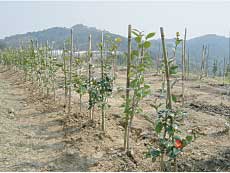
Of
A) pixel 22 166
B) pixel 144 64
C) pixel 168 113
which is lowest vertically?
pixel 22 166

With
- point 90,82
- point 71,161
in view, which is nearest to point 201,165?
point 71,161

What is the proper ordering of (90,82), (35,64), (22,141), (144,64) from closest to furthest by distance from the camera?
(144,64) < (22,141) < (90,82) < (35,64)

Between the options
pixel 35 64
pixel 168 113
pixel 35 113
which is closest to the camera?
pixel 168 113

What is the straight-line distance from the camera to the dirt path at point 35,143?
4543mm

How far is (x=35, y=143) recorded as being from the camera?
561 cm

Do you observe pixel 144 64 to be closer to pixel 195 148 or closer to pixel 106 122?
pixel 195 148

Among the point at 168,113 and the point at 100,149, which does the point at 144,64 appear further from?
the point at 100,149

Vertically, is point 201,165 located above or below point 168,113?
below

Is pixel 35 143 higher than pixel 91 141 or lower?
lower

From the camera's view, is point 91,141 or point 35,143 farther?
point 35,143

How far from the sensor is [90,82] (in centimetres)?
638

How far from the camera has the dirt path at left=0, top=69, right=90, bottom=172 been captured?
4.54 m

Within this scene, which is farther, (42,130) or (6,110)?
(6,110)

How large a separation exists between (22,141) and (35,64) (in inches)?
240
